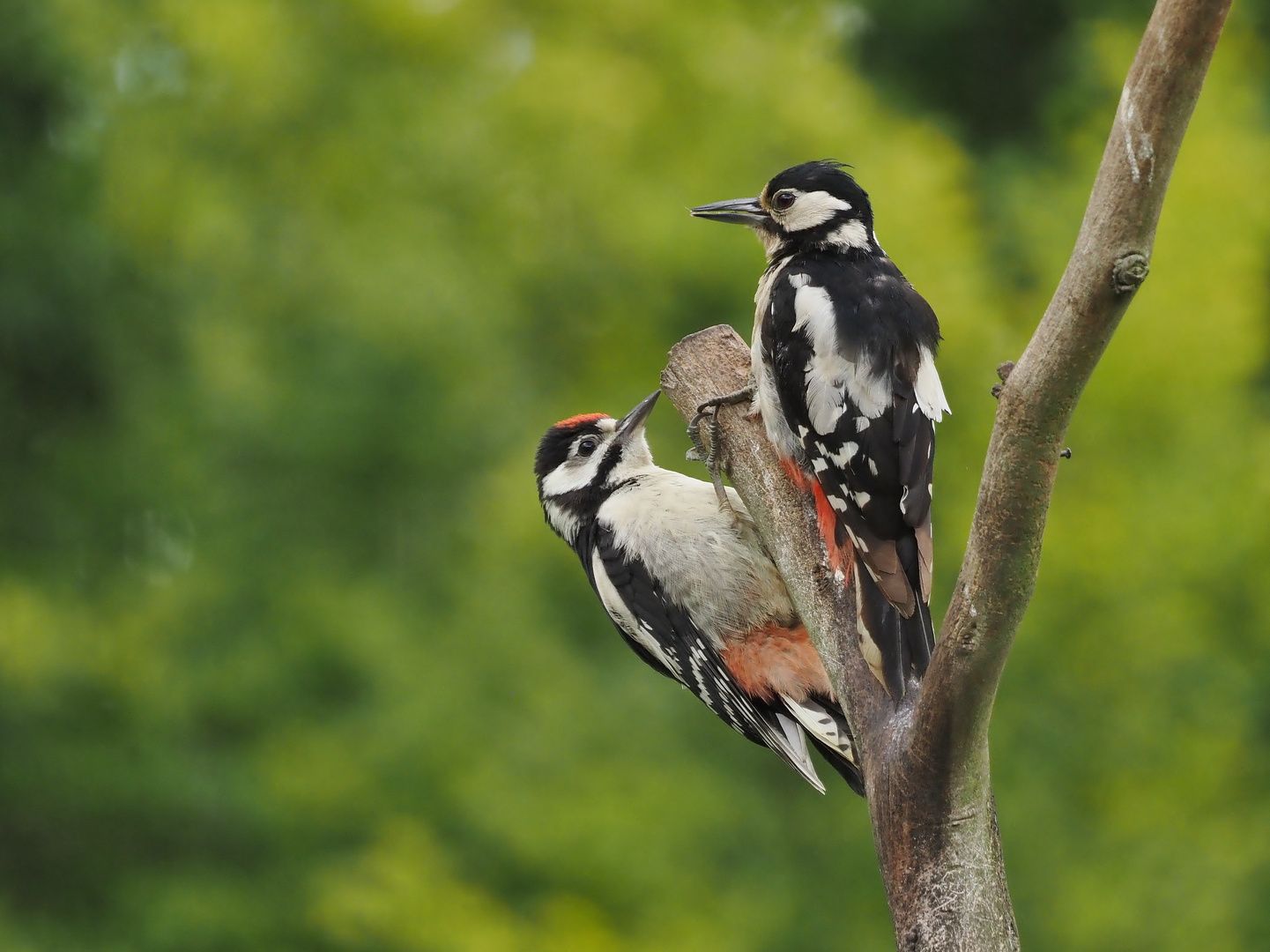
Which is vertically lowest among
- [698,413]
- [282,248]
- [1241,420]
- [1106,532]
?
[698,413]

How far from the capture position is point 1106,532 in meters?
7.41

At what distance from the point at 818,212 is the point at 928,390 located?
696mm

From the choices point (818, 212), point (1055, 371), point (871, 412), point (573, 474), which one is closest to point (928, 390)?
point (871, 412)

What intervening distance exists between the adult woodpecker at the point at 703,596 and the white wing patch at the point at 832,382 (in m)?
0.69

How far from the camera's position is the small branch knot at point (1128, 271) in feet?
7.62

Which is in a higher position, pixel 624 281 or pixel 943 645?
pixel 624 281

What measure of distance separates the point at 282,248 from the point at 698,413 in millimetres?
7962

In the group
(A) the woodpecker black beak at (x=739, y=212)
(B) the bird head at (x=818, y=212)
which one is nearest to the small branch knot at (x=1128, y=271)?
(B) the bird head at (x=818, y=212)

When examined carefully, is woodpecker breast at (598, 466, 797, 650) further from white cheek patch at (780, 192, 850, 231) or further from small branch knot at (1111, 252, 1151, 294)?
small branch knot at (1111, 252, 1151, 294)

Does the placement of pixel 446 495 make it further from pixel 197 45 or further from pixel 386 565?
pixel 197 45

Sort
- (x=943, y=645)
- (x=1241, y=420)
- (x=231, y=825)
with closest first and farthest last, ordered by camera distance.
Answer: (x=943, y=645) → (x=1241, y=420) → (x=231, y=825)

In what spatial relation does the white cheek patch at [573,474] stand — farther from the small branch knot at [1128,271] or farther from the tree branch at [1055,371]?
the small branch knot at [1128,271]

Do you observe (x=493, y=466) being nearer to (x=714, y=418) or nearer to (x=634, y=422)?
(x=634, y=422)

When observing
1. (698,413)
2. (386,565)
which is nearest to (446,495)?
(386,565)
